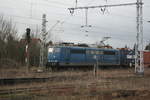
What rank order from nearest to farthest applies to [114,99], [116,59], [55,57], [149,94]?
1. [114,99]
2. [149,94]
3. [55,57]
4. [116,59]

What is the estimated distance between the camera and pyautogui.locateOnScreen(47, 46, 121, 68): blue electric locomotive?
2984 centimetres

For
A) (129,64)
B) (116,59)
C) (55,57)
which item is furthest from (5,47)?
(129,64)

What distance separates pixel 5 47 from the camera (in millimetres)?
38750

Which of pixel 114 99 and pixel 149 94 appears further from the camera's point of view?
pixel 149 94

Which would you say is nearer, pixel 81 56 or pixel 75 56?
pixel 75 56

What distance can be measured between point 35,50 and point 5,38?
18.3 ft

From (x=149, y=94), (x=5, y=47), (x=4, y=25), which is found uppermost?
(x=4, y=25)

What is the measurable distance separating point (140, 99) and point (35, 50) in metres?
32.9

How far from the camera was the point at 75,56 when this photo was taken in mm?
31094

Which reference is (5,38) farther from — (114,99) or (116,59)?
(114,99)

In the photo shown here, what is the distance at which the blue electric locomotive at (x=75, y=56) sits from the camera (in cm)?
2984

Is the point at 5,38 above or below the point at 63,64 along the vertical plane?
above

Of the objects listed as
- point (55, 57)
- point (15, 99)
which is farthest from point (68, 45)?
point (15, 99)

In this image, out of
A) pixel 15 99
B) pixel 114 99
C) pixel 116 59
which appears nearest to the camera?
pixel 15 99
